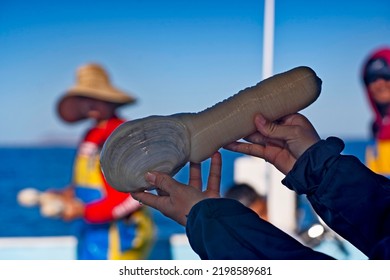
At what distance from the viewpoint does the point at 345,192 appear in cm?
59

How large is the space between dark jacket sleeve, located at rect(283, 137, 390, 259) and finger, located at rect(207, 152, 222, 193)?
0.07 metres

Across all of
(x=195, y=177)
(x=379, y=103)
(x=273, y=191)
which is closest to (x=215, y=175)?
(x=195, y=177)

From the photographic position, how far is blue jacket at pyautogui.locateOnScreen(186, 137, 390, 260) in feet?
1.85

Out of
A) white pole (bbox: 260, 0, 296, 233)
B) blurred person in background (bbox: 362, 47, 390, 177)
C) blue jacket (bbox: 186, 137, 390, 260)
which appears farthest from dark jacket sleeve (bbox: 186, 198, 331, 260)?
blurred person in background (bbox: 362, 47, 390, 177)

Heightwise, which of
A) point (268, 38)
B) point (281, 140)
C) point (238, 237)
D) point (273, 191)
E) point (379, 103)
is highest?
point (268, 38)

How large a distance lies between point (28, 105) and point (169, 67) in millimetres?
450

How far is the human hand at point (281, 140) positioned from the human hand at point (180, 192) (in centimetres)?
4

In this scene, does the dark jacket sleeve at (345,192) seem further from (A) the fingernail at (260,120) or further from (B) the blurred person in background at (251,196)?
(B) the blurred person in background at (251,196)

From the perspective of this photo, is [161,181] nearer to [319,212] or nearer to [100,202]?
[319,212]

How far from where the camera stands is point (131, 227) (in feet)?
5.90

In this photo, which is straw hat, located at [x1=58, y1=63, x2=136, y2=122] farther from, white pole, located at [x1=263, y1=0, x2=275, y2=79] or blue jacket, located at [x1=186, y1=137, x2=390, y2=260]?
blue jacket, located at [x1=186, y1=137, x2=390, y2=260]

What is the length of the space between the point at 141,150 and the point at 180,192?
0.06 metres

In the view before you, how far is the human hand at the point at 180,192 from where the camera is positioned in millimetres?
608

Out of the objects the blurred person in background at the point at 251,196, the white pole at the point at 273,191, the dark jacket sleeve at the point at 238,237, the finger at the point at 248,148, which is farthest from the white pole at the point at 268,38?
the dark jacket sleeve at the point at 238,237
